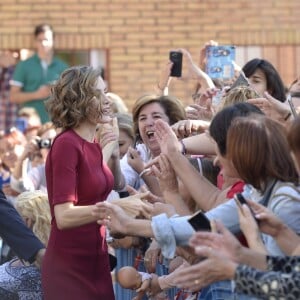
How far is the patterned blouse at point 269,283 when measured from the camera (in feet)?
14.5

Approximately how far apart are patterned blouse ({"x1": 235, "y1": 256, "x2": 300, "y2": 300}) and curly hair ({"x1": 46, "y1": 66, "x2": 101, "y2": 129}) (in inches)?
86.9

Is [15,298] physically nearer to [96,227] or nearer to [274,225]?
[96,227]

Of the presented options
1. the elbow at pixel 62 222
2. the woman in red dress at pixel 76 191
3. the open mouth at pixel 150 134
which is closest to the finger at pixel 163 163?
the woman in red dress at pixel 76 191

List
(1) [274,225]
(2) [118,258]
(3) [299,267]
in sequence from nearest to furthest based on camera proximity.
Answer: (3) [299,267], (1) [274,225], (2) [118,258]

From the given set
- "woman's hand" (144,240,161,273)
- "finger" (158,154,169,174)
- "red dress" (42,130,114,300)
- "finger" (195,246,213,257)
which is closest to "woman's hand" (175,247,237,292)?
"finger" (195,246,213,257)

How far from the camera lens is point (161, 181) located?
20.2ft

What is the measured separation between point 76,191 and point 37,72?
6.97 meters

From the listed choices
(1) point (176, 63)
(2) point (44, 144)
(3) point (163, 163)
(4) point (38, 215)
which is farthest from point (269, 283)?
(2) point (44, 144)

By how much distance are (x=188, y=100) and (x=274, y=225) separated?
8.85 m

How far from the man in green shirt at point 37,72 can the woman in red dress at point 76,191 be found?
21.6 feet

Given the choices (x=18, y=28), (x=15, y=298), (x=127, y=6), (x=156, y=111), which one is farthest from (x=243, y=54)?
(x=15, y=298)

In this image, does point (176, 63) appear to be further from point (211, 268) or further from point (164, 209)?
point (211, 268)

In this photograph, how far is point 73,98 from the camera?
6.55m

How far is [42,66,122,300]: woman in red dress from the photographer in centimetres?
628
